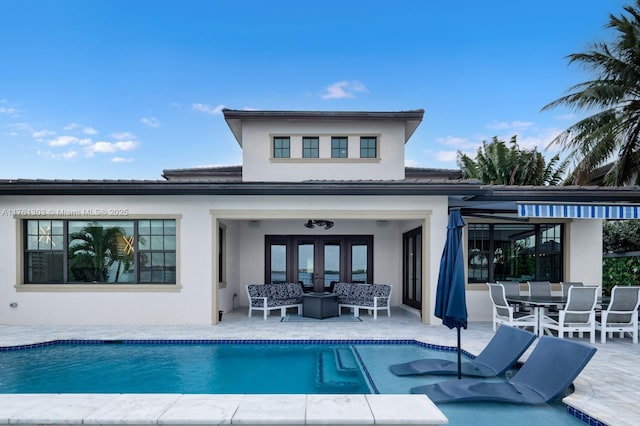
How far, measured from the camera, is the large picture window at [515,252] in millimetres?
13672

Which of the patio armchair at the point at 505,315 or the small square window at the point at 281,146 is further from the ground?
the small square window at the point at 281,146

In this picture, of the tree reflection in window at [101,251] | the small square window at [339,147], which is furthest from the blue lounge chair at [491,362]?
the small square window at [339,147]

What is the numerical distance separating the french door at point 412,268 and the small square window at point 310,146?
15.8 ft

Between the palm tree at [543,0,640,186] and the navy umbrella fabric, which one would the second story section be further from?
the navy umbrella fabric

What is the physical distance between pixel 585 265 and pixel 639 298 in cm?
393

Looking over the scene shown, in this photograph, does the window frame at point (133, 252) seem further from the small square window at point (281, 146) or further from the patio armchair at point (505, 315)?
the patio armchair at point (505, 315)

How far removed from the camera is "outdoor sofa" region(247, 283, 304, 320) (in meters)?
13.8

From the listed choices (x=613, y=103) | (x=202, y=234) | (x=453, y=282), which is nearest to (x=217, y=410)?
(x=453, y=282)

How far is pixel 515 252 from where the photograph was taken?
13812 millimetres

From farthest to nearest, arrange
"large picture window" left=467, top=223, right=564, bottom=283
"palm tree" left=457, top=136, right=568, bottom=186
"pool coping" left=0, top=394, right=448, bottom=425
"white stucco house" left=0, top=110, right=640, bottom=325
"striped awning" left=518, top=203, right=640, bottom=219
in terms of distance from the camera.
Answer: "palm tree" left=457, top=136, right=568, bottom=186 < "large picture window" left=467, top=223, right=564, bottom=283 < "white stucco house" left=0, top=110, right=640, bottom=325 < "striped awning" left=518, top=203, right=640, bottom=219 < "pool coping" left=0, top=394, right=448, bottom=425

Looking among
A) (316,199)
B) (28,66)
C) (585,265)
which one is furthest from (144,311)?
(28,66)

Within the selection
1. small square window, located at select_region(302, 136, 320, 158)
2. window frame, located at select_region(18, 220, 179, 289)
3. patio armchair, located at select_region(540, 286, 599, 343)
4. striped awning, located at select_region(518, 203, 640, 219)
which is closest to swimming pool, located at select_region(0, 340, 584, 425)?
window frame, located at select_region(18, 220, 179, 289)

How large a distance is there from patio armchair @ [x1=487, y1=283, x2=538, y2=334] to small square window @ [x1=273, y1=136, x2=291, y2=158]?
9114mm

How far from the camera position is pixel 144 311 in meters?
12.2
